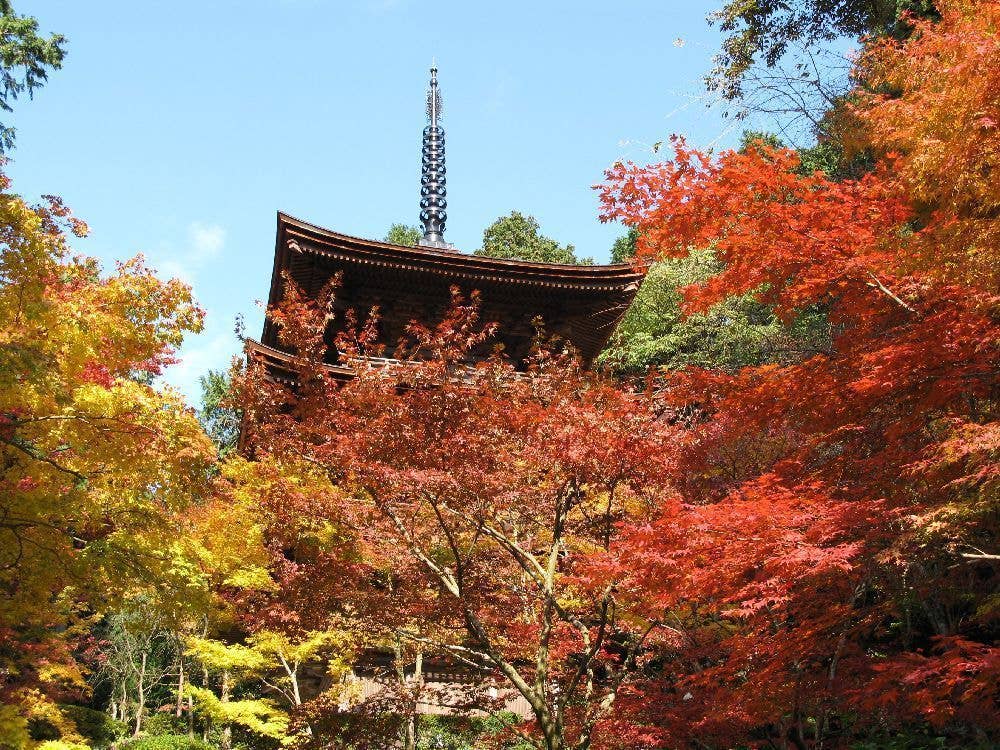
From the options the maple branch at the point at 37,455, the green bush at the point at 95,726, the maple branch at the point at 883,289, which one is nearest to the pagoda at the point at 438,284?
the maple branch at the point at 37,455

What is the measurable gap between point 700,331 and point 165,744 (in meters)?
17.9

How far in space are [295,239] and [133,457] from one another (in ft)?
20.8

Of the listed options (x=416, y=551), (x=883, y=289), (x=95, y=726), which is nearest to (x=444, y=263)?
(x=416, y=551)

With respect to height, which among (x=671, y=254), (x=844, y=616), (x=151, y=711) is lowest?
(x=151, y=711)

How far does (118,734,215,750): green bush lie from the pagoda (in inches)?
419

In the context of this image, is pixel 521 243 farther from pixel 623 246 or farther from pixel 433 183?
pixel 433 183

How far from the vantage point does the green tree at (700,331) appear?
20.3 m

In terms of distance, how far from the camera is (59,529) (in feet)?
25.5

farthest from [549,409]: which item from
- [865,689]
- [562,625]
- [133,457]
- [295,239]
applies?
[295,239]

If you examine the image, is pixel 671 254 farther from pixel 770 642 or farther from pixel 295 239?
pixel 295 239

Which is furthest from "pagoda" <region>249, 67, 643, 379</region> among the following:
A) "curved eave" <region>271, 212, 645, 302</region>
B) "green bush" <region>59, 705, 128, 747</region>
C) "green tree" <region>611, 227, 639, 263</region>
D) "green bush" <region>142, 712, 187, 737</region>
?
"green tree" <region>611, 227, 639, 263</region>

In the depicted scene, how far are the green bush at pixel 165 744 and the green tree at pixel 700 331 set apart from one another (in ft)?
44.5

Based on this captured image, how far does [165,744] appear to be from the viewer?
2023 centimetres

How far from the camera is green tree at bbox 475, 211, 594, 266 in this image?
41.2 metres
